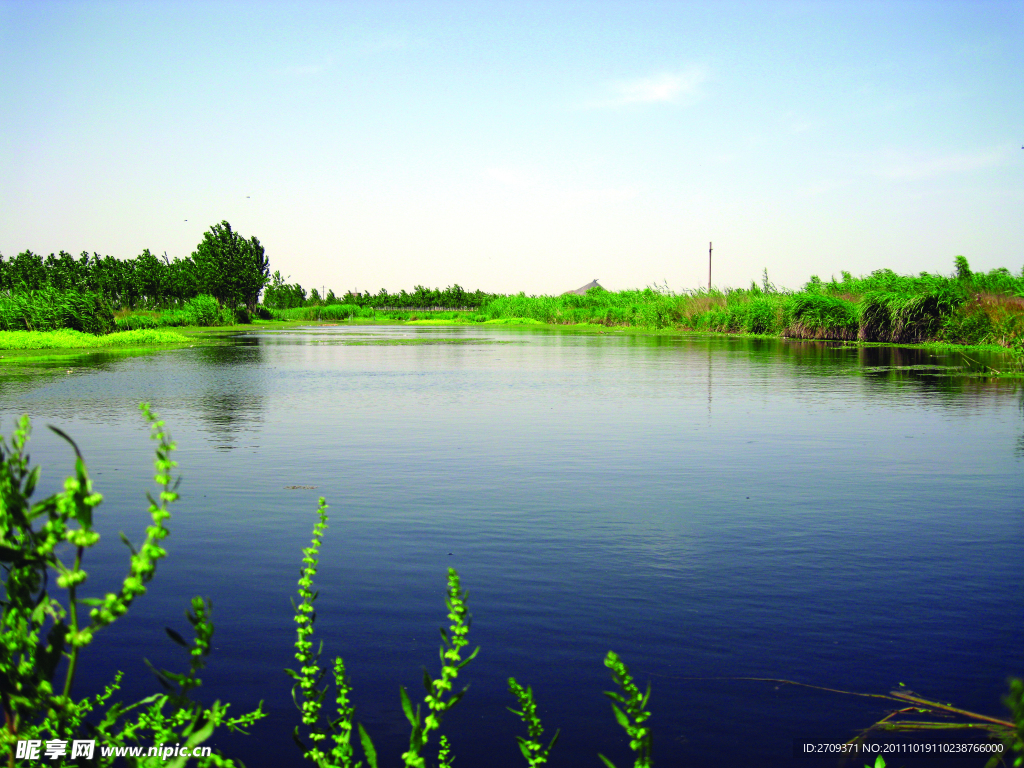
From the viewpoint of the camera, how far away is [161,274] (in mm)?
80000

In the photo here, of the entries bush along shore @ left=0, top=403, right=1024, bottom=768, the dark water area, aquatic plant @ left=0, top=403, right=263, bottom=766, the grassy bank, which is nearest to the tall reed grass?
the dark water area

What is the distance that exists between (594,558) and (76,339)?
39.6m

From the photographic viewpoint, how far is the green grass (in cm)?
3666

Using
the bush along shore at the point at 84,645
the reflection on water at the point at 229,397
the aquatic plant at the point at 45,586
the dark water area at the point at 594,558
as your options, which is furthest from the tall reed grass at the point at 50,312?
the aquatic plant at the point at 45,586

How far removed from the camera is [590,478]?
32.6 feet

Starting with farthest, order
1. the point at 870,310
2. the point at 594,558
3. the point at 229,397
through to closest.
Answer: the point at 870,310
the point at 229,397
the point at 594,558

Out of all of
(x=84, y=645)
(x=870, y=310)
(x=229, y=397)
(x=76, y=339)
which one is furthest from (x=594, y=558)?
(x=76, y=339)

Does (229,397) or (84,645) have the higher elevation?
(84,645)

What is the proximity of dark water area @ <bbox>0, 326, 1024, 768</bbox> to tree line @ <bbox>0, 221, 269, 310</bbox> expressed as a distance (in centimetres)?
6392

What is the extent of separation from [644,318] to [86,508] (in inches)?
2519

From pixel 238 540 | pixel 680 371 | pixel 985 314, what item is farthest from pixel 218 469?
pixel 985 314

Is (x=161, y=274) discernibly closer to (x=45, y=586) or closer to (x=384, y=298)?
(x=384, y=298)

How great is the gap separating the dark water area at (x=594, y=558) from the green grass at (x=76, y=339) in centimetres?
2361

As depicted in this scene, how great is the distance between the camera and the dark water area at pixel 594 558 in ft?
14.7
